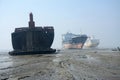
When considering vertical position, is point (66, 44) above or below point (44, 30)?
below

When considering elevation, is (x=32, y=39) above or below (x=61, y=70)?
above

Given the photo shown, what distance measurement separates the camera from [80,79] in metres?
11.1

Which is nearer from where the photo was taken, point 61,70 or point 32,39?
point 61,70

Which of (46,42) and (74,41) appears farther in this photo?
(74,41)

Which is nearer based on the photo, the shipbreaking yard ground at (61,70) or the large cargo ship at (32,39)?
the shipbreaking yard ground at (61,70)

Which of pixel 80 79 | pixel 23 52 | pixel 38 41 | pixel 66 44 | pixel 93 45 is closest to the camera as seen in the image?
pixel 80 79

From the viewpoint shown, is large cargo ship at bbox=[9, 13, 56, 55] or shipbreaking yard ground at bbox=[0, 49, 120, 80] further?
large cargo ship at bbox=[9, 13, 56, 55]

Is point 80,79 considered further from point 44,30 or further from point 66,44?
point 66,44

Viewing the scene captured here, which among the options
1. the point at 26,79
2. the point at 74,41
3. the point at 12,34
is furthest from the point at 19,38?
the point at 74,41

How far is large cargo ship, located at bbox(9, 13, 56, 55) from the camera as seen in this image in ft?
161

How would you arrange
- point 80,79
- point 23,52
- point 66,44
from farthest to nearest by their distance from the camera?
point 66,44, point 23,52, point 80,79

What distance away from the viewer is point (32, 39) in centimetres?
4997

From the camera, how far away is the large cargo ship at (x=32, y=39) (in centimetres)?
4922

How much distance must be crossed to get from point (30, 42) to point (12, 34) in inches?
263
